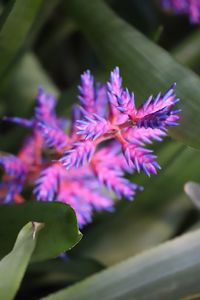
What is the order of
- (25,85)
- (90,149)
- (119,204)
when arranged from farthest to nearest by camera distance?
1. (25,85)
2. (119,204)
3. (90,149)

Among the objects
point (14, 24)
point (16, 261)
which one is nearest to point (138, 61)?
point (14, 24)

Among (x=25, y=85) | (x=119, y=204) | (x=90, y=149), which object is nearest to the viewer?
(x=90, y=149)

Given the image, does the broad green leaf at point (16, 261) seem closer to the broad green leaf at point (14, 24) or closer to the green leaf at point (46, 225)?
the green leaf at point (46, 225)

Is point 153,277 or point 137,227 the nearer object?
point 153,277

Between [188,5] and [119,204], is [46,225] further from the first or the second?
[188,5]

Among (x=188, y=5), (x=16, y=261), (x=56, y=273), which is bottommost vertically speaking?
(x=56, y=273)

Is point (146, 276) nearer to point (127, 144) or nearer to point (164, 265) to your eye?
point (164, 265)

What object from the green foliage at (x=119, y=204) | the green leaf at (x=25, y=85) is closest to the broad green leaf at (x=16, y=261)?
the green foliage at (x=119, y=204)
